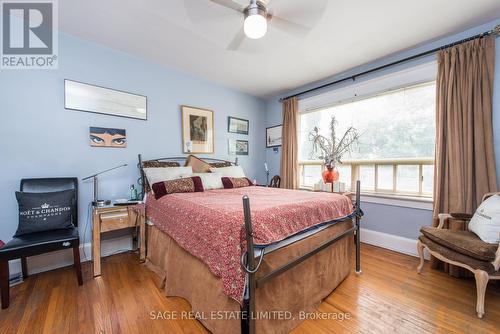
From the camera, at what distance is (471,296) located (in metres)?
1.78

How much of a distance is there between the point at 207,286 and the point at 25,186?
2190 millimetres

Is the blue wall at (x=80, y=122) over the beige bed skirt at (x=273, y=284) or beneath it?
over

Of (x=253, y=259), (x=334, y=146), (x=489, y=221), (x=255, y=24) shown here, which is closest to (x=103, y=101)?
(x=255, y=24)

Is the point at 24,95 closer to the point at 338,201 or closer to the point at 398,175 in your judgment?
the point at 338,201

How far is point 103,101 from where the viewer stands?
2.58 m

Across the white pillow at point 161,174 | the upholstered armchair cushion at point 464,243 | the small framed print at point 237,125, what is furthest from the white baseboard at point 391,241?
the white pillow at point 161,174

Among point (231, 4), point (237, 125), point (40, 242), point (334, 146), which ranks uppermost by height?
point (231, 4)

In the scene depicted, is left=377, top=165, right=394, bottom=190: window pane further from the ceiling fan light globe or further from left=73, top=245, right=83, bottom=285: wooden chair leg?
left=73, top=245, right=83, bottom=285: wooden chair leg

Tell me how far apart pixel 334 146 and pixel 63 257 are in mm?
3952

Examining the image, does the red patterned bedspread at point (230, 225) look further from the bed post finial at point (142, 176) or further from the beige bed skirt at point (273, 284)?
the bed post finial at point (142, 176)

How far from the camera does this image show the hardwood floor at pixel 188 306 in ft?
4.76

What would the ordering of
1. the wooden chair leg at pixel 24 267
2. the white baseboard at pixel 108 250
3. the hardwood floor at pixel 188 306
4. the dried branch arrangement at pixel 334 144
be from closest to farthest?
the hardwood floor at pixel 188 306, the wooden chair leg at pixel 24 267, the white baseboard at pixel 108 250, the dried branch arrangement at pixel 334 144

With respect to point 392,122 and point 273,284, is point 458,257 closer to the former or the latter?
point 273,284

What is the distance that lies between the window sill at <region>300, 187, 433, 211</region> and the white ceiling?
76.8 inches
